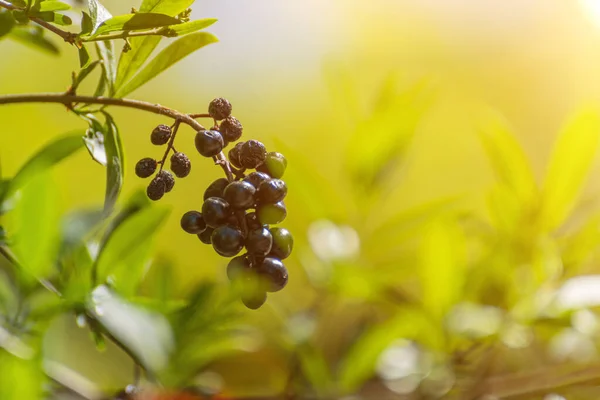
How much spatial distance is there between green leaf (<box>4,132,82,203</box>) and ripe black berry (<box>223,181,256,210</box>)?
0.48 feet

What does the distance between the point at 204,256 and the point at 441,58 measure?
2.22 feet

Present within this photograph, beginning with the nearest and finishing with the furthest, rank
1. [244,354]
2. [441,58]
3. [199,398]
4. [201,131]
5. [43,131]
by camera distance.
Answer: [201,131], [199,398], [244,354], [43,131], [441,58]

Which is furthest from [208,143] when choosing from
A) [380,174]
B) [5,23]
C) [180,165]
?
[380,174]

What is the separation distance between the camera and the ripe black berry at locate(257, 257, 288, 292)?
1.14 ft

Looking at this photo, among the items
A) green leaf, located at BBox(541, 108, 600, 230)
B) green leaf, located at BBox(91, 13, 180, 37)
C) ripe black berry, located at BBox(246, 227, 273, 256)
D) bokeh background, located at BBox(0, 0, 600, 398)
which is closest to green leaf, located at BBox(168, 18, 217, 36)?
green leaf, located at BBox(91, 13, 180, 37)

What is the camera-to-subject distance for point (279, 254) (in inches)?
14.5

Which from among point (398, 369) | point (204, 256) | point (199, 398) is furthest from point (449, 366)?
point (204, 256)

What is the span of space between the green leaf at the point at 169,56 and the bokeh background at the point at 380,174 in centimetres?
21

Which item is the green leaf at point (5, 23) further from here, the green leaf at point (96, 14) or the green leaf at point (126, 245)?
the green leaf at point (126, 245)

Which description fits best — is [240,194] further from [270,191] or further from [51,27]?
[51,27]

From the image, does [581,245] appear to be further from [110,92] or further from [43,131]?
[43,131]

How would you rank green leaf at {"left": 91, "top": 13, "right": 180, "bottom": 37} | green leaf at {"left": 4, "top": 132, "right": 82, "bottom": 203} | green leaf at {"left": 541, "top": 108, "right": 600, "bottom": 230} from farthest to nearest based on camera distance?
1. green leaf at {"left": 541, "top": 108, "right": 600, "bottom": 230}
2. green leaf at {"left": 4, "top": 132, "right": 82, "bottom": 203}
3. green leaf at {"left": 91, "top": 13, "right": 180, "bottom": 37}

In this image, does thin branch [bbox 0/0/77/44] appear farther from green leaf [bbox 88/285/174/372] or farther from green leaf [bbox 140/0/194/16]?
green leaf [bbox 88/285/174/372]

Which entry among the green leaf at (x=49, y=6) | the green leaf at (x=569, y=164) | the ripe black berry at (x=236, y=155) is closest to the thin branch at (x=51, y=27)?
the green leaf at (x=49, y=6)
